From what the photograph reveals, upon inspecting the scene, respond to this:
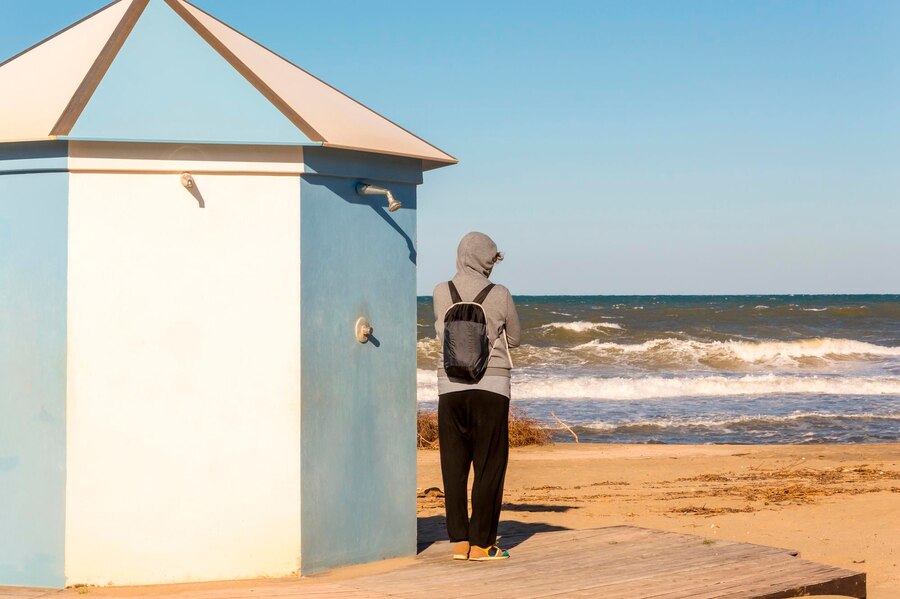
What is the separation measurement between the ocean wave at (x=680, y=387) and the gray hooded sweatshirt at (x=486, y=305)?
18726 mm

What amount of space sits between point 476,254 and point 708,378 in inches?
926

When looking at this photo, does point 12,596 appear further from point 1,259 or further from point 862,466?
point 862,466

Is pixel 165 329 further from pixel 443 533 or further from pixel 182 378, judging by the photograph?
pixel 443 533

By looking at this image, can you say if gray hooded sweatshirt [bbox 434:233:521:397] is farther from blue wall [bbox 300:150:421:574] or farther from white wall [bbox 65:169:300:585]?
white wall [bbox 65:169:300:585]

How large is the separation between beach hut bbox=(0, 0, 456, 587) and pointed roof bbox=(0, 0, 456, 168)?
2 cm

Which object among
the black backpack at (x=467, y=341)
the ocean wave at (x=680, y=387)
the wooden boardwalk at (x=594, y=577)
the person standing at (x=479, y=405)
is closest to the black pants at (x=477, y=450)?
the person standing at (x=479, y=405)

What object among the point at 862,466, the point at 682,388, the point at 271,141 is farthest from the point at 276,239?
the point at 682,388

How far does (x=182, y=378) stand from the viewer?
239 inches

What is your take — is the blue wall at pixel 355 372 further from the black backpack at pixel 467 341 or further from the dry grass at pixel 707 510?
the dry grass at pixel 707 510

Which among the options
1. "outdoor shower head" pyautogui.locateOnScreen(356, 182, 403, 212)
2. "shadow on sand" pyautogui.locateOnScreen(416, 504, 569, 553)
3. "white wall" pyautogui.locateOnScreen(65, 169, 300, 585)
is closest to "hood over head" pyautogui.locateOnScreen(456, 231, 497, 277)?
"outdoor shower head" pyautogui.locateOnScreen(356, 182, 403, 212)

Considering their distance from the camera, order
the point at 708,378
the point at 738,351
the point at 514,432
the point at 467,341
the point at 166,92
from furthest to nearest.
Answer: the point at 738,351, the point at 708,378, the point at 514,432, the point at 467,341, the point at 166,92

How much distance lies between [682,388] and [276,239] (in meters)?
22.7

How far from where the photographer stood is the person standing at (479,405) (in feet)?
21.4

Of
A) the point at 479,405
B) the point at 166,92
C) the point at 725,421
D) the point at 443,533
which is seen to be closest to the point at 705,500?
the point at 443,533
